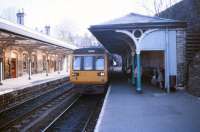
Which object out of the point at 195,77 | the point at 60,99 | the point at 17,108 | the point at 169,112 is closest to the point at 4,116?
the point at 17,108

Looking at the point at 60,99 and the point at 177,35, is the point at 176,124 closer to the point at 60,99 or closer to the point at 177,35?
the point at 177,35

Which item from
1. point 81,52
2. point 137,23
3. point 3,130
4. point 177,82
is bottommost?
point 3,130

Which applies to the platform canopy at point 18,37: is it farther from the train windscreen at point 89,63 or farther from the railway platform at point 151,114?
the railway platform at point 151,114

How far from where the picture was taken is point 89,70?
14.6 meters

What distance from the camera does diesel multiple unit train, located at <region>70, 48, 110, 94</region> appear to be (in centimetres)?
1446

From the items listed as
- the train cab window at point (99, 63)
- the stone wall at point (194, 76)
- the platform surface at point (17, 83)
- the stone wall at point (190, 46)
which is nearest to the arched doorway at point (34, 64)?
the platform surface at point (17, 83)

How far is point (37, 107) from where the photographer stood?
512 inches

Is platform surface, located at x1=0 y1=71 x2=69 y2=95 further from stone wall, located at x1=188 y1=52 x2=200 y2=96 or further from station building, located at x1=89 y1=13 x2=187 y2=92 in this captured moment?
stone wall, located at x1=188 y1=52 x2=200 y2=96

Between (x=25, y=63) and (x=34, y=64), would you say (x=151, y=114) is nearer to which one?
(x=25, y=63)

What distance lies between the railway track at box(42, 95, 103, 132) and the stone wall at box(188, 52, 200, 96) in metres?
4.60

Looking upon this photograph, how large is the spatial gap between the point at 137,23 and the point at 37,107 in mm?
6404

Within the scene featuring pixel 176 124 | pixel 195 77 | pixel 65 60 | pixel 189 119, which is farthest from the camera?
pixel 65 60

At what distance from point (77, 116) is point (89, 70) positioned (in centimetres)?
382

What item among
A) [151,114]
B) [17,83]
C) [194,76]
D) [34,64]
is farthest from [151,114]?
[34,64]
